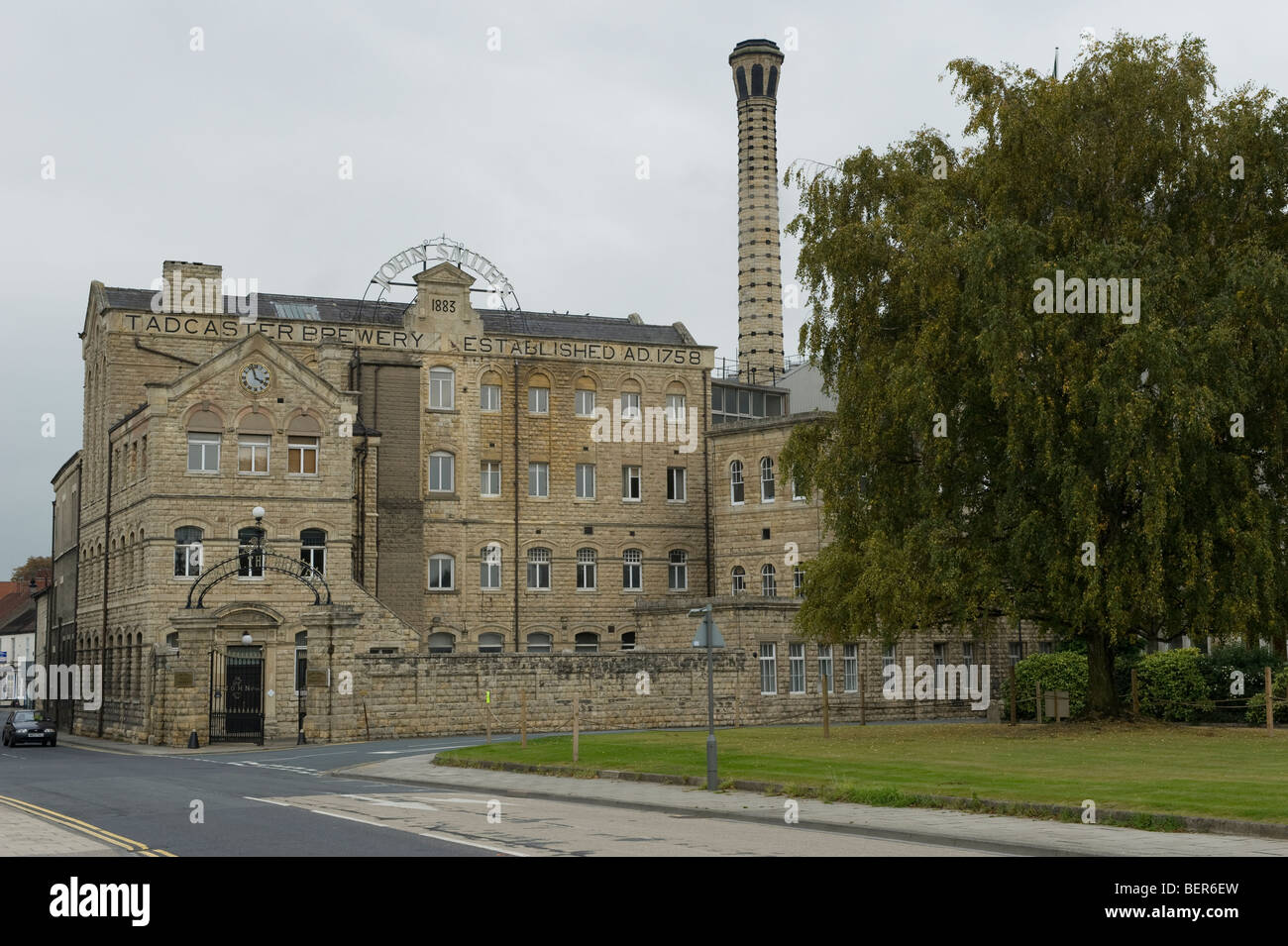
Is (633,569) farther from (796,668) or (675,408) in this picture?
(796,668)

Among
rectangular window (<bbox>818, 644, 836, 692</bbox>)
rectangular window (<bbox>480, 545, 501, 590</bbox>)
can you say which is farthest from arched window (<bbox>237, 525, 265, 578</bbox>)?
rectangular window (<bbox>818, 644, 836, 692</bbox>)

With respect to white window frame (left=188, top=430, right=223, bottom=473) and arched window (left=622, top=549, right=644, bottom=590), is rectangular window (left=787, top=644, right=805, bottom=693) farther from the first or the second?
white window frame (left=188, top=430, right=223, bottom=473)

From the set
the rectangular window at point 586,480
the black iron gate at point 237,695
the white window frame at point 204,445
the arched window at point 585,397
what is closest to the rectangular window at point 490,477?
the rectangular window at point 586,480

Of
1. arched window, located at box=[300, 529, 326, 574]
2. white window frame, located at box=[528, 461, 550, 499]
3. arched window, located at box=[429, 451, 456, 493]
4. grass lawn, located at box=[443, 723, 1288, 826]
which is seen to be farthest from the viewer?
white window frame, located at box=[528, 461, 550, 499]

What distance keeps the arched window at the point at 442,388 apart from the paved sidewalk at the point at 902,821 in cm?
3312

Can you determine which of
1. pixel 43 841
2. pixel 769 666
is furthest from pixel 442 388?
pixel 43 841

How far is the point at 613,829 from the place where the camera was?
1720cm

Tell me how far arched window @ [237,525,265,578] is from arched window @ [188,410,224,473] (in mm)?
2350

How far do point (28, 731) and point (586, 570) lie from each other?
73.9ft

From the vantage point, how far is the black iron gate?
44.6 metres

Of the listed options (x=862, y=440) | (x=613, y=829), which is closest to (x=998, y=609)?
(x=862, y=440)

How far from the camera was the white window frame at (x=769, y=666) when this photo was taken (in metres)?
51.9

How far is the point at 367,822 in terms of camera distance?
57.9 feet

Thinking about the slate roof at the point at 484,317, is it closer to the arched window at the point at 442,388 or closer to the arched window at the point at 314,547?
the arched window at the point at 442,388
